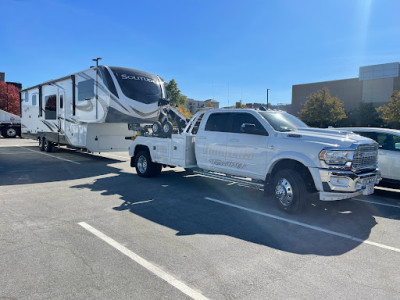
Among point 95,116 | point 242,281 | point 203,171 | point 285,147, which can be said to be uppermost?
point 95,116

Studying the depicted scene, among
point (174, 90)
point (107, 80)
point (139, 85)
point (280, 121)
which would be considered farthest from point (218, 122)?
point (174, 90)

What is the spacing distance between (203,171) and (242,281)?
472cm

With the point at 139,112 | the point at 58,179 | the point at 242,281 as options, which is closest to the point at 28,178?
the point at 58,179

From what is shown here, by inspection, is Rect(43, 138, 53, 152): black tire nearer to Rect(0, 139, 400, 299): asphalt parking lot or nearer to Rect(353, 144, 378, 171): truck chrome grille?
Rect(0, 139, 400, 299): asphalt parking lot

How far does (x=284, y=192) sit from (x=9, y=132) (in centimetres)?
3027

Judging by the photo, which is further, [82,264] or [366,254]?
[366,254]

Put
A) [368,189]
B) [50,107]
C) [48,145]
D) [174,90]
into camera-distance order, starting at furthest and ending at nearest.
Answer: [174,90]
[48,145]
[50,107]
[368,189]

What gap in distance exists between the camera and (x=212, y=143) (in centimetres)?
763

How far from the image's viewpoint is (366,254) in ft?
14.0

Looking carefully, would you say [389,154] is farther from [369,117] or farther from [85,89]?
[369,117]

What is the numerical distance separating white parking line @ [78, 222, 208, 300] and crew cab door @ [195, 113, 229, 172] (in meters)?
3.43

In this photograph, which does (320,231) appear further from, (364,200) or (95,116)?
(95,116)

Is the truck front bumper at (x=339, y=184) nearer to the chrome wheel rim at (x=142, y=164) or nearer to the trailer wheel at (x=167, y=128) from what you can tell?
the trailer wheel at (x=167, y=128)

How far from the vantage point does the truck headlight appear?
18.1ft
